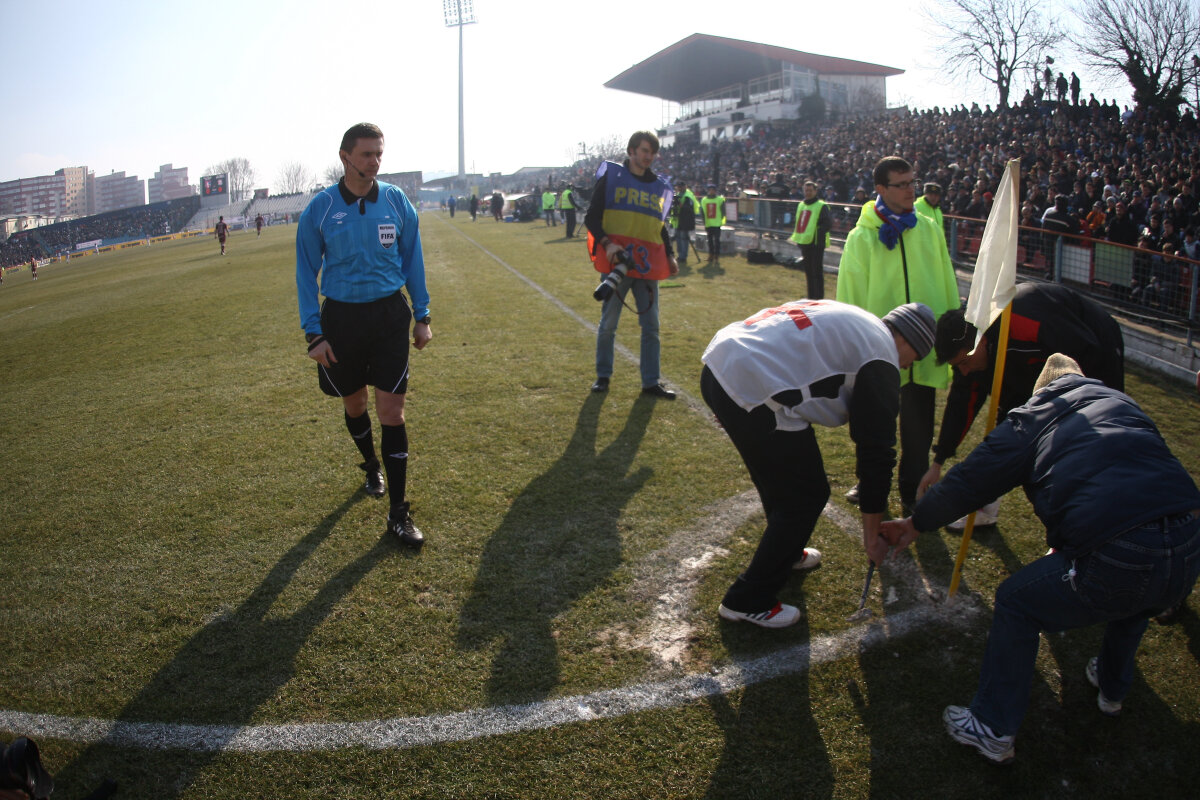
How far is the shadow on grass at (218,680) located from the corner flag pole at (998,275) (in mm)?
2974

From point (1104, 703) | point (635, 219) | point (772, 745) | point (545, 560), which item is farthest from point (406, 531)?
point (635, 219)

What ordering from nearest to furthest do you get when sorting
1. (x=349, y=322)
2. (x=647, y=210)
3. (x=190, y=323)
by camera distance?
(x=349, y=322) < (x=647, y=210) < (x=190, y=323)

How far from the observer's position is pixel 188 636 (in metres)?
3.21

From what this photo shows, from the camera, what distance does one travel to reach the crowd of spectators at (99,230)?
69.1m

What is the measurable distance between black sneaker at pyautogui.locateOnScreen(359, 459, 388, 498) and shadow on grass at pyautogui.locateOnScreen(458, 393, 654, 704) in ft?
3.15

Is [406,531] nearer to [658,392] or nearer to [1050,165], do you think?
[658,392]

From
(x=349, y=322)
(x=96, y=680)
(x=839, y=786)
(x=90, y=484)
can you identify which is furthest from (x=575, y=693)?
(x=90, y=484)

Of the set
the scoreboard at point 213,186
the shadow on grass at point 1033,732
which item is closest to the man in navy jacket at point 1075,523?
the shadow on grass at point 1033,732

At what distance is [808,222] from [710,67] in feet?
170

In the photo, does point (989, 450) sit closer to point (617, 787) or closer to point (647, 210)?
point (617, 787)

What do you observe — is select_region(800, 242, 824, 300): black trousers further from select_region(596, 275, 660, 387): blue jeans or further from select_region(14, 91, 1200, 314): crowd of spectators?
select_region(596, 275, 660, 387): blue jeans

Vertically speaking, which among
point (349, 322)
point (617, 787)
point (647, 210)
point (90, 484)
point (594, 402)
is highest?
point (647, 210)

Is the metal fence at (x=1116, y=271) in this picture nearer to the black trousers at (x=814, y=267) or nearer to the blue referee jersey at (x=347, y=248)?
the black trousers at (x=814, y=267)

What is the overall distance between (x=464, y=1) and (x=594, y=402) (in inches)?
3390
